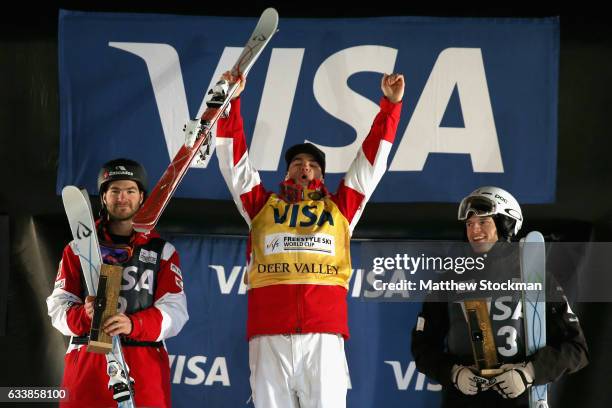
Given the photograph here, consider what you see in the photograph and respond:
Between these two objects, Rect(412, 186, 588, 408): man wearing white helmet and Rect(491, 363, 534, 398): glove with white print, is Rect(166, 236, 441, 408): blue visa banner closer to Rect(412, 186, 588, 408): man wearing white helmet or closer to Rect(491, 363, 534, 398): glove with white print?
Rect(412, 186, 588, 408): man wearing white helmet

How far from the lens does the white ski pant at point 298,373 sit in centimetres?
438

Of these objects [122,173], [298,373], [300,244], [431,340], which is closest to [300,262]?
[300,244]

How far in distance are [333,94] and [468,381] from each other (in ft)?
6.26

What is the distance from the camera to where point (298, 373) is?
4398 mm

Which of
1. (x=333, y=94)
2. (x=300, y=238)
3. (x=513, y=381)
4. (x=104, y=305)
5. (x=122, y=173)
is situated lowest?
(x=513, y=381)

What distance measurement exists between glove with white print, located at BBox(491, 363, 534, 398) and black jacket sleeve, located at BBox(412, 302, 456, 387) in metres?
0.23

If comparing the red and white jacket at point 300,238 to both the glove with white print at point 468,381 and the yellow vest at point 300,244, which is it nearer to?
the yellow vest at point 300,244

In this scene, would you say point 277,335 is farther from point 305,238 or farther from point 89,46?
point 89,46

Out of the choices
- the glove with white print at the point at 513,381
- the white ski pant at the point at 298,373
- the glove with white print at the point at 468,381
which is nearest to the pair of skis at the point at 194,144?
the white ski pant at the point at 298,373

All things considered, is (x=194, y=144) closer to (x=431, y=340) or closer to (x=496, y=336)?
(x=431, y=340)

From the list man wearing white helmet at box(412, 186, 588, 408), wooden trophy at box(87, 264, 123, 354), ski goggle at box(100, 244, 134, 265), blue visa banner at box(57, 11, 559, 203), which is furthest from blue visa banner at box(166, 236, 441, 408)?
wooden trophy at box(87, 264, 123, 354)

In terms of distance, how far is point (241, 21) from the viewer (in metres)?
5.64

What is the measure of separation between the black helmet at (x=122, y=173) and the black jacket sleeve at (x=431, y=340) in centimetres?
139

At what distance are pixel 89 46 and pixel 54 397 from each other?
189 cm
